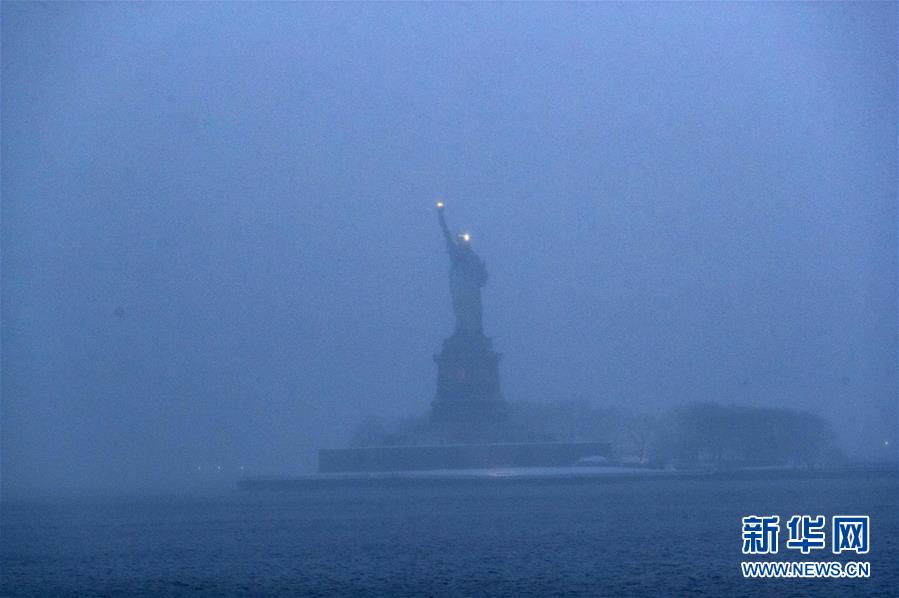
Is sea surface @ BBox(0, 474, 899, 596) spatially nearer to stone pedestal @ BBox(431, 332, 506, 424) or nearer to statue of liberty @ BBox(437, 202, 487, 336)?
stone pedestal @ BBox(431, 332, 506, 424)

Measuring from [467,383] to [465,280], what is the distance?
5.84m

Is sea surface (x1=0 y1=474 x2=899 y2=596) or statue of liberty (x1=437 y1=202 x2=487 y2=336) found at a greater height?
statue of liberty (x1=437 y1=202 x2=487 y2=336)

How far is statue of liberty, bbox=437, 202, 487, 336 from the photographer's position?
303 feet

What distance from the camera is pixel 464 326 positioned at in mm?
92125

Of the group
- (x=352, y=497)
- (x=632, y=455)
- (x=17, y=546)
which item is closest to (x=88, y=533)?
(x=17, y=546)

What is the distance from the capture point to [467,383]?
90125 mm

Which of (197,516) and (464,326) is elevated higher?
(464,326)

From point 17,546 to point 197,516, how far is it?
56.6 feet

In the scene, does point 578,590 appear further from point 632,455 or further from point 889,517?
point 632,455

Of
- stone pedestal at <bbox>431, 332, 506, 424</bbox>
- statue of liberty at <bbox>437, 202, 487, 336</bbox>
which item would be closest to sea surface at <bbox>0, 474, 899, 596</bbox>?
stone pedestal at <bbox>431, 332, 506, 424</bbox>

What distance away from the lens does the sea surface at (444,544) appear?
43969 millimetres

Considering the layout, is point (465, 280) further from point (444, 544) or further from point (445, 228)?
point (444, 544)

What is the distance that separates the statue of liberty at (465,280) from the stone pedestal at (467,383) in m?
0.83

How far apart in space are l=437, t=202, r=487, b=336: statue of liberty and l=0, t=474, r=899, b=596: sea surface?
29.7 feet
